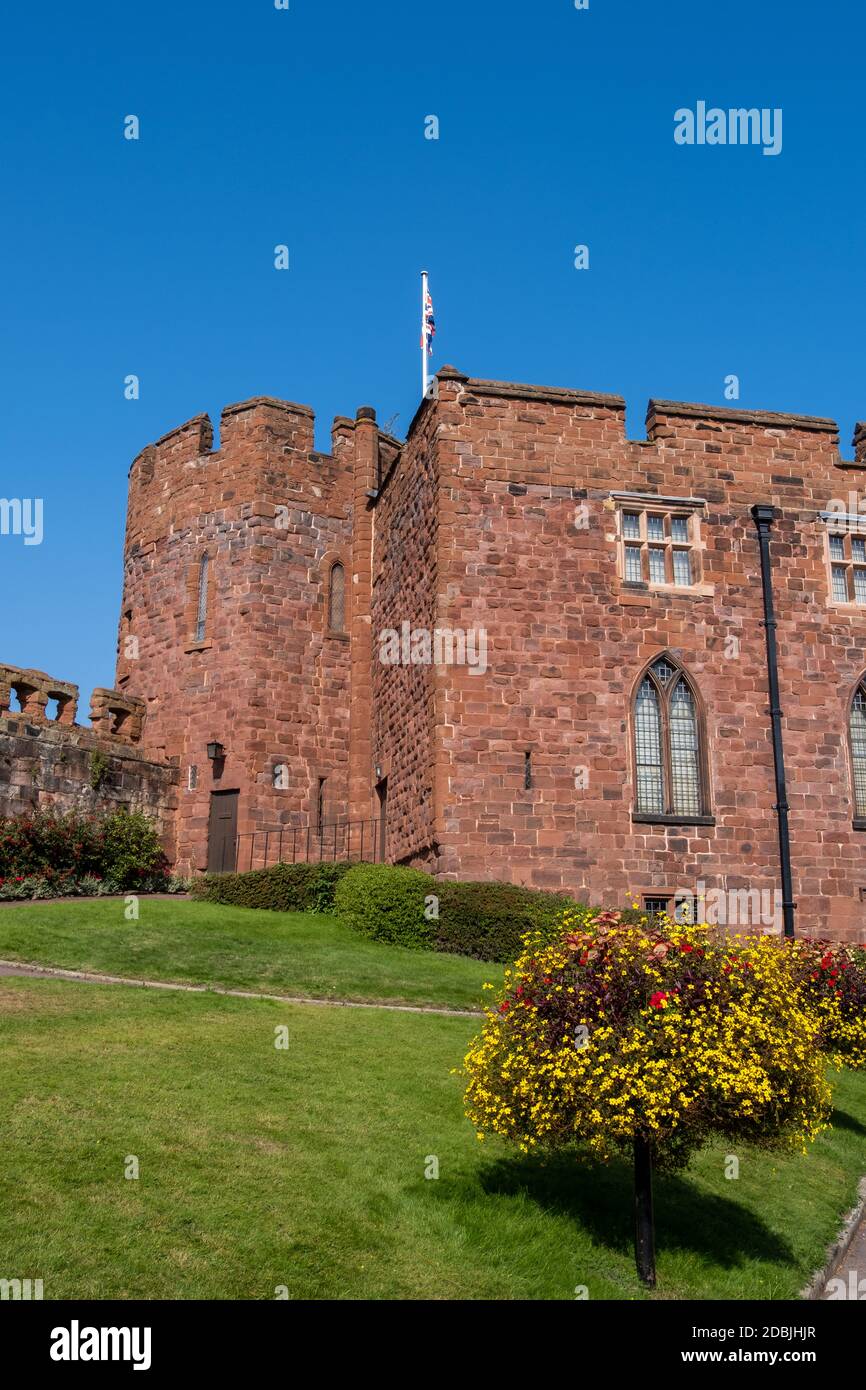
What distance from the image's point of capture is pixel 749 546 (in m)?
24.9

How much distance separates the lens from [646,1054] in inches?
332

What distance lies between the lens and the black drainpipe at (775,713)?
910 inches

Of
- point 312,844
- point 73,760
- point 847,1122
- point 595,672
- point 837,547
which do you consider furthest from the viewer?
point 312,844

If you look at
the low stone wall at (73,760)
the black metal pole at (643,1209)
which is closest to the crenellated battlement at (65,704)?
the low stone wall at (73,760)

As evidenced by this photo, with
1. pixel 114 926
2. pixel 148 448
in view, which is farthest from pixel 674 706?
pixel 148 448

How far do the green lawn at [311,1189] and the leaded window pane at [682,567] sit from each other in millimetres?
13352

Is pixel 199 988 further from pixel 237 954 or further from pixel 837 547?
pixel 837 547

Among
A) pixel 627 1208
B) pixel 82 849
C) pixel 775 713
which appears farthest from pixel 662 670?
pixel 627 1208

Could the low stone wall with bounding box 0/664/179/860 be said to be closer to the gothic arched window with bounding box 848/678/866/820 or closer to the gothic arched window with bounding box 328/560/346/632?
the gothic arched window with bounding box 328/560/346/632

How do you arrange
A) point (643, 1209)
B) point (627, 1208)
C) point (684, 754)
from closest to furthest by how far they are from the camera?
point (643, 1209) → point (627, 1208) → point (684, 754)

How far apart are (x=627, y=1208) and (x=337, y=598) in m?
21.4

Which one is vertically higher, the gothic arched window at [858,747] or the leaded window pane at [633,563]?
the leaded window pane at [633,563]

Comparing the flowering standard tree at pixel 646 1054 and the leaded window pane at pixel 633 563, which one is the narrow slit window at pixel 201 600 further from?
the flowering standard tree at pixel 646 1054

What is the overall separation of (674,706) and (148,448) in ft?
52.8
